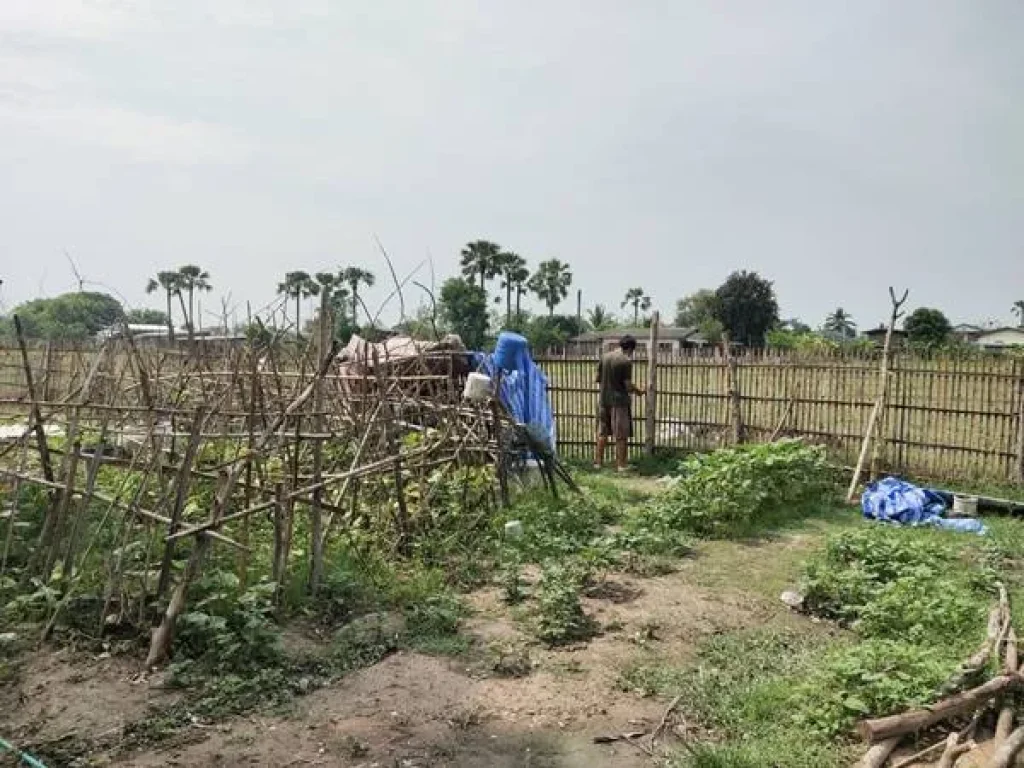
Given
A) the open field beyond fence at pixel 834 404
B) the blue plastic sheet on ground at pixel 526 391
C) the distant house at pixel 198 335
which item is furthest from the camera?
the blue plastic sheet on ground at pixel 526 391

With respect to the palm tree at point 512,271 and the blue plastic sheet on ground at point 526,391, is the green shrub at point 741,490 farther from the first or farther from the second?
the palm tree at point 512,271

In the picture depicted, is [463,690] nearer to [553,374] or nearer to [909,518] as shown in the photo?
[909,518]

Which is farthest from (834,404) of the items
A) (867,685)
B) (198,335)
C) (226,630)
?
(226,630)

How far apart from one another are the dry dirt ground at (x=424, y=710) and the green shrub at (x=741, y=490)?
237 cm

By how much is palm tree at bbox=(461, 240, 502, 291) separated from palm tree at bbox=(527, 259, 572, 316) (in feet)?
28.8

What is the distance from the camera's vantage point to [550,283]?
60.9m

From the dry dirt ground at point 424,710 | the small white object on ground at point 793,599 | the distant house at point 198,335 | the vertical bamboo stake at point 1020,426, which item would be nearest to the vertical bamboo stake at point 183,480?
the dry dirt ground at point 424,710

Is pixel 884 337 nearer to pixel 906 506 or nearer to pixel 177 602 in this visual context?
pixel 906 506

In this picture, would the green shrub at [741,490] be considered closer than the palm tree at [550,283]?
Yes

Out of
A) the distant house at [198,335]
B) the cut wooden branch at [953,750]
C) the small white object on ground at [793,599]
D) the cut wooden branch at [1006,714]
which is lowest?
the small white object on ground at [793,599]

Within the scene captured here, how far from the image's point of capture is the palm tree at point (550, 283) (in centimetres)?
6069

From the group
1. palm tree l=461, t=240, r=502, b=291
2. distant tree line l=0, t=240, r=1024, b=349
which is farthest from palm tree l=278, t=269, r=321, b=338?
palm tree l=461, t=240, r=502, b=291

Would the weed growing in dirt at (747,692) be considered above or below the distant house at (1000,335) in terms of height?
below

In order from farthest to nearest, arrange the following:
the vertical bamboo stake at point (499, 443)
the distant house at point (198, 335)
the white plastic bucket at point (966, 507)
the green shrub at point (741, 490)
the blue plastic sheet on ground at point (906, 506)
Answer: the white plastic bucket at point (966, 507)
the blue plastic sheet on ground at point (906, 506)
the vertical bamboo stake at point (499, 443)
the green shrub at point (741, 490)
the distant house at point (198, 335)
